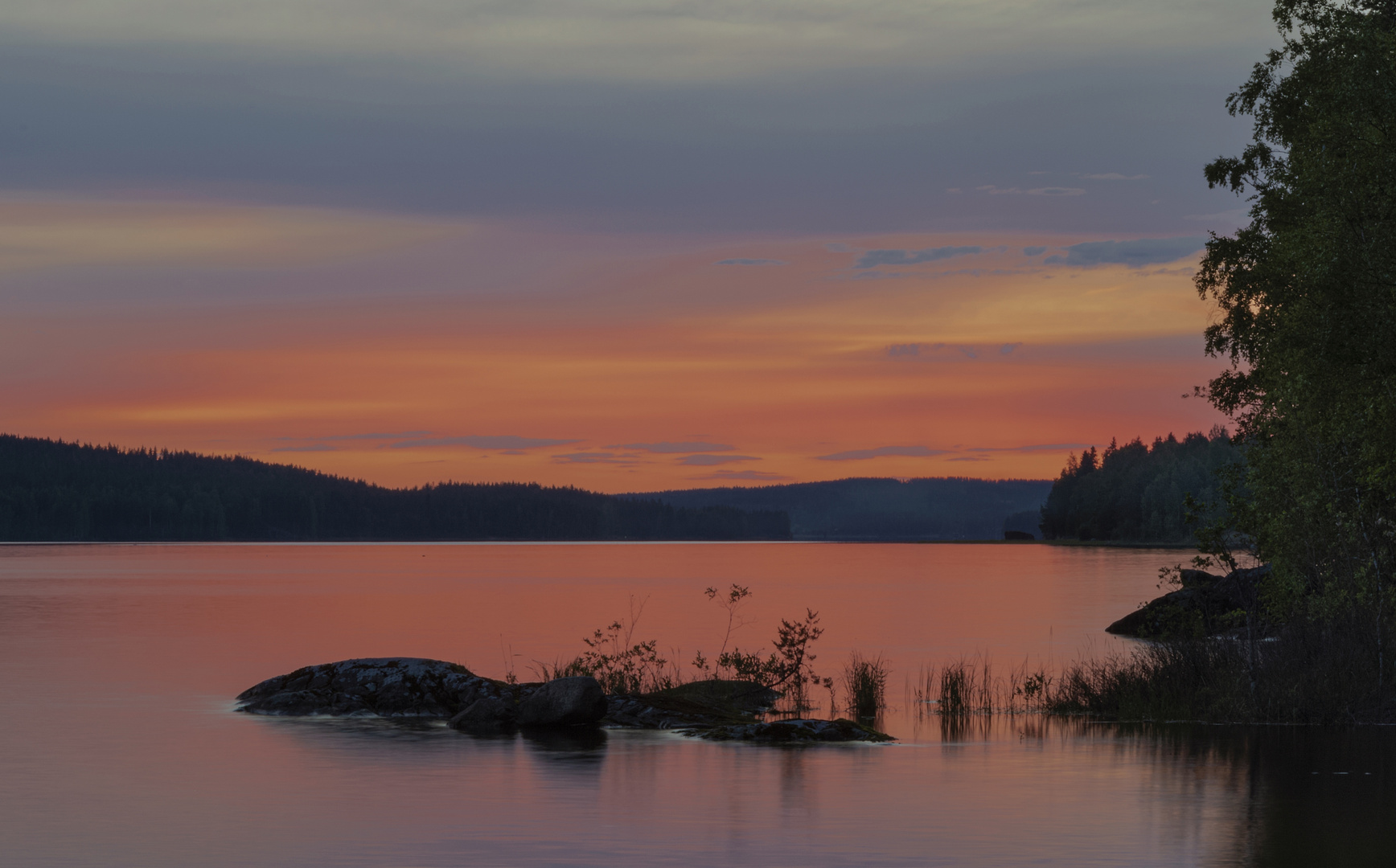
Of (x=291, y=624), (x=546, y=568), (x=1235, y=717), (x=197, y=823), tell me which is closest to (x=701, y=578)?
(x=546, y=568)

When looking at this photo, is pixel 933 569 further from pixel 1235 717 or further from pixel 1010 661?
pixel 1235 717

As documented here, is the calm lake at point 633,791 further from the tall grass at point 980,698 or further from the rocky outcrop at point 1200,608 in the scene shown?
the rocky outcrop at point 1200,608

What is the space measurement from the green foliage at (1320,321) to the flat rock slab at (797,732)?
1015 centimetres

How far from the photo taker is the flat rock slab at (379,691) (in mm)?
32312

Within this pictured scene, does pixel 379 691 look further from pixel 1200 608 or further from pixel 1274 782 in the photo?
pixel 1200 608

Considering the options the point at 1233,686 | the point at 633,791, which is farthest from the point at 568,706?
the point at 1233,686

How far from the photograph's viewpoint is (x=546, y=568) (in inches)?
6713

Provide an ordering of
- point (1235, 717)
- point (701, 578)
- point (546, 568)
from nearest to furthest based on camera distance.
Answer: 1. point (1235, 717)
2. point (701, 578)
3. point (546, 568)

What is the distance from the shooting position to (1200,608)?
46.7 meters

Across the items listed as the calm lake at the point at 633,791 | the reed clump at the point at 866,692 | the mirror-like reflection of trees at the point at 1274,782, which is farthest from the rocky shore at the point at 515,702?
the mirror-like reflection of trees at the point at 1274,782

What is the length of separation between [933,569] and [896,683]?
131247mm

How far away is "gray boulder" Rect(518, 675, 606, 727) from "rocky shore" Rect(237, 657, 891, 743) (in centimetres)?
2

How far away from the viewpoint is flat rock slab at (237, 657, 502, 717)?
32.3 meters

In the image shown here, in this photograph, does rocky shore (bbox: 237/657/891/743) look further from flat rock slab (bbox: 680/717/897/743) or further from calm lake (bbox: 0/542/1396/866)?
calm lake (bbox: 0/542/1396/866)
